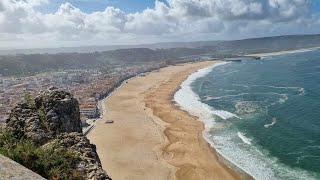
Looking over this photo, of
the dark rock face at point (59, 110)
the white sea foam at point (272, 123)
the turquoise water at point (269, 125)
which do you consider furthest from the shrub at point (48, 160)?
the white sea foam at point (272, 123)

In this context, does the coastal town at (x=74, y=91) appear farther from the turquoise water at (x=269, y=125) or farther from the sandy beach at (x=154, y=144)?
the turquoise water at (x=269, y=125)

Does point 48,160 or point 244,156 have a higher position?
point 48,160

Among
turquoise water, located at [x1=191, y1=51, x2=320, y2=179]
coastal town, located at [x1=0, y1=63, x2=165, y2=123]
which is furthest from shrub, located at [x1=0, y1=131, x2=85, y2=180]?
coastal town, located at [x1=0, y1=63, x2=165, y2=123]

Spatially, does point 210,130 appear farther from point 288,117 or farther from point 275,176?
point 275,176

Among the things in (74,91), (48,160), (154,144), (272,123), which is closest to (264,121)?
(272,123)

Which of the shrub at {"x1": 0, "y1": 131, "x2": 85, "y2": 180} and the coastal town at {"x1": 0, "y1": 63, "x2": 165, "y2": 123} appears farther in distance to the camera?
the coastal town at {"x1": 0, "y1": 63, "x2": 165, "y2": 123}

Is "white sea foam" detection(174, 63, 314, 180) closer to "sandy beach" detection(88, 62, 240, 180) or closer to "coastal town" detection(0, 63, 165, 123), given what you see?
"sandy beach" detection(88, 62, 240, 180)

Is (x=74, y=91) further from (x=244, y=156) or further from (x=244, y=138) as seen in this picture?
(x=244, y=156)

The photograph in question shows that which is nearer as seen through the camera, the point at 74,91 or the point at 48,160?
the point at 48,160

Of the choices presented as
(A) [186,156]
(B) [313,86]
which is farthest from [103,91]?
(A) [186,156]
